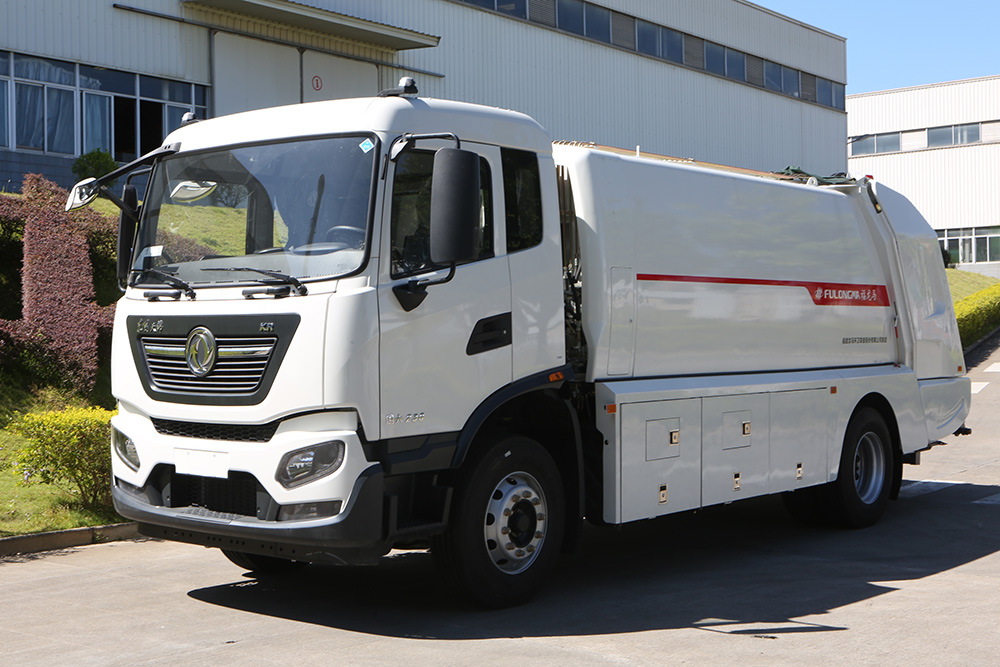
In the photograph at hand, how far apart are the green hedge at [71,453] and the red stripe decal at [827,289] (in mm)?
5301

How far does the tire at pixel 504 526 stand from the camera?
6.57m

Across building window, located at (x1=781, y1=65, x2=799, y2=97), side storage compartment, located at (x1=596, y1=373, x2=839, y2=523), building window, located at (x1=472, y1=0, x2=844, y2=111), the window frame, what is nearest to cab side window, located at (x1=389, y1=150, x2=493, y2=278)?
the window frame

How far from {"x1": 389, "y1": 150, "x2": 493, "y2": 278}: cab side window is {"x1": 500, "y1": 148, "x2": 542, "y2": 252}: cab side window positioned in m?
0.68

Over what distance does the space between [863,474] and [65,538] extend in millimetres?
7155

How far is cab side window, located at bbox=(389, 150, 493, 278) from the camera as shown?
20.4ft

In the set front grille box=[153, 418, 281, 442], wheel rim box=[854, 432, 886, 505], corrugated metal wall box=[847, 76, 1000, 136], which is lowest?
wheel rim box=[854, 432, 886, 505]

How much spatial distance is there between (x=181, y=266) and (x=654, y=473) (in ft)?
11.4

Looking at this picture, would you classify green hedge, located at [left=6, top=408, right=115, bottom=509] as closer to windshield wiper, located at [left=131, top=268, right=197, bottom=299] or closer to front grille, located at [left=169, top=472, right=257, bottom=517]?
windshield wiper, located at [left=131, top=268, right=197, bottom=299]

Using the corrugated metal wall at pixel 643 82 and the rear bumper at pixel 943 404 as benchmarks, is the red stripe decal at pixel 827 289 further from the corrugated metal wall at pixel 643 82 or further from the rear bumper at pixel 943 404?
the corrugated metal wall at pixel 643 82

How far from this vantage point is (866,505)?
10.2 meters

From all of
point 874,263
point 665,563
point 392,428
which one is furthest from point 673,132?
point 392,428

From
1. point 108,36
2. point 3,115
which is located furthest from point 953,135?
point 3,115

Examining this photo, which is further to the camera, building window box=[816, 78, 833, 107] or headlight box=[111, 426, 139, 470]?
building window box=[816, 78, 833, 107]

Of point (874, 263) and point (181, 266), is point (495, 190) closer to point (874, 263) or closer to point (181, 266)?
point (181, 266)
